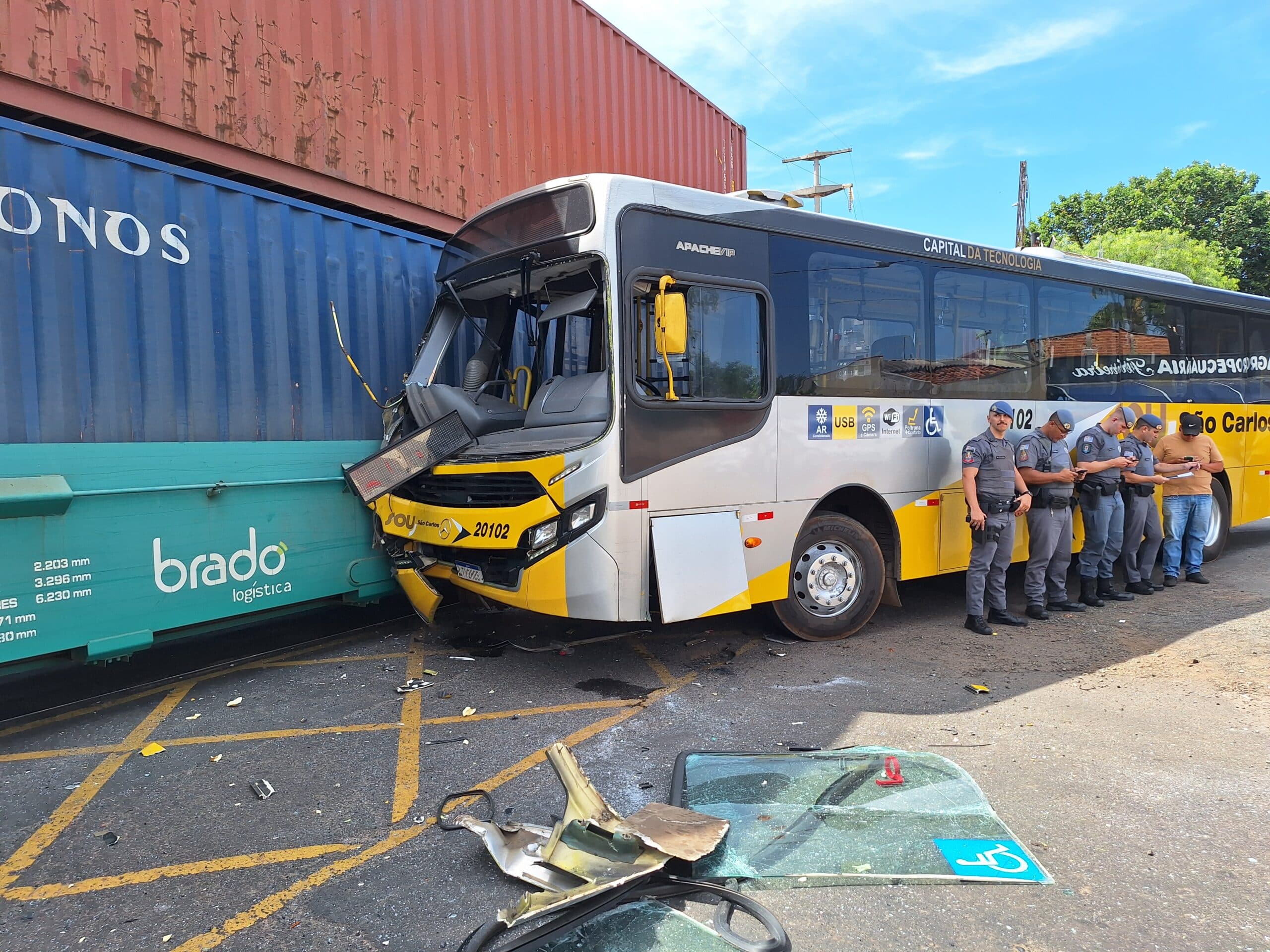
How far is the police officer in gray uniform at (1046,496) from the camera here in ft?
20.5

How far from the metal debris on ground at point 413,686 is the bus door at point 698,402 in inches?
61.6

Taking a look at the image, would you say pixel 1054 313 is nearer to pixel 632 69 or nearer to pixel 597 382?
pixel 597 382

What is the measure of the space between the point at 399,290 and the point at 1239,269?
111 ft

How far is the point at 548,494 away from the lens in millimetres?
4383

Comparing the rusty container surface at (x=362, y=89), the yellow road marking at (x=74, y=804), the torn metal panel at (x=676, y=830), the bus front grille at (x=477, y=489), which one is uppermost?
the rusty container surface at (x=362, y=89)

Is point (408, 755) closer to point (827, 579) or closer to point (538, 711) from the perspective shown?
point (538, 711)

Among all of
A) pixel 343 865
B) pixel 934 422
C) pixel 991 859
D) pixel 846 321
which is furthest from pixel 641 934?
pixel 934 422

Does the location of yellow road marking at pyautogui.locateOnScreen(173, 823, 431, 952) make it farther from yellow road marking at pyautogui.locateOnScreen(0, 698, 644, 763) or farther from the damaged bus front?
the damaged bus front

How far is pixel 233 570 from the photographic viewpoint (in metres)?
4.76

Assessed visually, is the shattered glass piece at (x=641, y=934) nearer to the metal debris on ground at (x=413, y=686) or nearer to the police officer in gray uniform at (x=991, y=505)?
the metal debris on ground at (x=413, y=686)

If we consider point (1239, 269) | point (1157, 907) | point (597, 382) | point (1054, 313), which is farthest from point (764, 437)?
point (1239, 269)

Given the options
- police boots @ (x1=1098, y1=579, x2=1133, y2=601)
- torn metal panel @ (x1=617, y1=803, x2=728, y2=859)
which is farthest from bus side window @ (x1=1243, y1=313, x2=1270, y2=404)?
torn metal panel @ (x1=617, y1=803, x2=728, y2=859)

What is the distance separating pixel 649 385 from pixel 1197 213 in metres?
33.9

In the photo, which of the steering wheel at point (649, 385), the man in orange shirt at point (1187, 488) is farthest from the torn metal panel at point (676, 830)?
the man in orange shirt at point (1187, 488)
